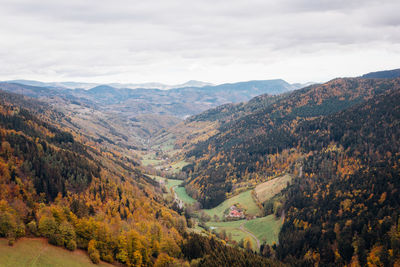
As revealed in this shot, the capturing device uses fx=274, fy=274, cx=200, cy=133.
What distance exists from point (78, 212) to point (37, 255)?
36581 mm

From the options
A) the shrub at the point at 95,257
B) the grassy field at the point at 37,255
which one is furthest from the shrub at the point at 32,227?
the shrub at the point at 95,257

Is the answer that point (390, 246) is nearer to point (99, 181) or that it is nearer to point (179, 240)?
point (179, 240)

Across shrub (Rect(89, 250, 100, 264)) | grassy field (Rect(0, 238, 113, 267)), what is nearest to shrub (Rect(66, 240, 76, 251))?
grassy field (Rect(0, 238, 113, 267))

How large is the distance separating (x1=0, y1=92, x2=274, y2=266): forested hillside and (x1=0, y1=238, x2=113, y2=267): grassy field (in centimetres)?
267

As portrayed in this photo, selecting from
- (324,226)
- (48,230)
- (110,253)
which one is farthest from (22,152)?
(324,226)

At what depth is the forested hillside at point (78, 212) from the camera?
97875 mm

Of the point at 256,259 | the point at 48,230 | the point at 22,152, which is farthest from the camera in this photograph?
the point at 22,152

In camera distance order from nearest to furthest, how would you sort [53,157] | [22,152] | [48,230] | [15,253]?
[15,253], [48,230], [22,152], [53,157]

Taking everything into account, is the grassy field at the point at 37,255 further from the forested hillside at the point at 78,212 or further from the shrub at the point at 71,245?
the forested hillside at the point at 78,212

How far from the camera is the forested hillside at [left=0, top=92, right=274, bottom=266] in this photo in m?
97.9

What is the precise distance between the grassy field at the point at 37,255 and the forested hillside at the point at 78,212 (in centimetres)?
267

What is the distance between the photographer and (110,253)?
10194cm

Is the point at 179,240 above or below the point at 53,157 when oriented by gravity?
below

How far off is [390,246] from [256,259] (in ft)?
221
